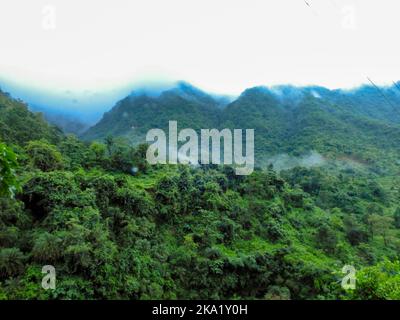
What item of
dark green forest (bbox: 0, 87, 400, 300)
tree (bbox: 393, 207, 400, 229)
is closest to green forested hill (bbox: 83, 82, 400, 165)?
dark green forest (bbox: 0, 87, 400, 300)

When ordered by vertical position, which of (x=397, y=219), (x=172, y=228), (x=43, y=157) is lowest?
(x=172, y=228)

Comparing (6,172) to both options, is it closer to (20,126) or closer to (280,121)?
(20,126)

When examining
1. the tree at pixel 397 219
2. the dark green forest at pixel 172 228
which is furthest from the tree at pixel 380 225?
the tree at pixel 397 219

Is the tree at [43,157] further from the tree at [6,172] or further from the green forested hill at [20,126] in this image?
the tree at [6,172]

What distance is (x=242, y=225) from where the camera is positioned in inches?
788

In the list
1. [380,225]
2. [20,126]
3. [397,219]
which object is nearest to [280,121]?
[397,219]

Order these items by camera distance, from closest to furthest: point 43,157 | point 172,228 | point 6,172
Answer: point 6,172
point 43,157
point 172,228

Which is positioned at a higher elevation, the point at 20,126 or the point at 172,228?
the point at 20,126

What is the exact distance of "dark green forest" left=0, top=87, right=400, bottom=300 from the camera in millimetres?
11086

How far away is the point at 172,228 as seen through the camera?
18.0 meters

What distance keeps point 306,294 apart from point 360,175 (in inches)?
1054

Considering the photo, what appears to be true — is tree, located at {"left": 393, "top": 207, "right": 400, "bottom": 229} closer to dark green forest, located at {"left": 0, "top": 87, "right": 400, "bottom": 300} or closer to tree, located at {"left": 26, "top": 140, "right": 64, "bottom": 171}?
dark green forest, located at {"left": 0, "top": 87, "right": 400, "bottom": 300}

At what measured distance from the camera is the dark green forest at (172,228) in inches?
436
